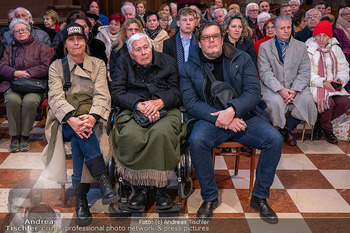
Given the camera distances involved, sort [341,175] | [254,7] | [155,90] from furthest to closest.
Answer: [254,7]
[341,175]
[155,90]

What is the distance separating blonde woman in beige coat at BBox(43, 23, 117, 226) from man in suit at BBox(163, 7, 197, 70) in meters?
0.85

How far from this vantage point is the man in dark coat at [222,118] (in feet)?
8.43

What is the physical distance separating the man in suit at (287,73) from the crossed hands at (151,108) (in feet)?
4.57

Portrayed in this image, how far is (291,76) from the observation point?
3.73 meters

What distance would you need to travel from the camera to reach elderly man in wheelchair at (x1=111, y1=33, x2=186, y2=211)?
2.48m

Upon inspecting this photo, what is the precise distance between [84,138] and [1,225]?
794mm

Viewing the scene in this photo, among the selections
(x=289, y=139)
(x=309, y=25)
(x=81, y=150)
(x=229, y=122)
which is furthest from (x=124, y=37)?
(x=309, y=25)

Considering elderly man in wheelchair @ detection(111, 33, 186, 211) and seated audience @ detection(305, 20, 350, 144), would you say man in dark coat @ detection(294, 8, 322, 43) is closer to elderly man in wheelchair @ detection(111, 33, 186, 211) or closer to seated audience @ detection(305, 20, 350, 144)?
seated audience @ detection(305, 20, 350, 144)

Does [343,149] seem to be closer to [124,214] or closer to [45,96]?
[124,214]

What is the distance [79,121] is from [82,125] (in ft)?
0.13

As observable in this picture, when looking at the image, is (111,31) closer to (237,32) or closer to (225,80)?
(237,32)

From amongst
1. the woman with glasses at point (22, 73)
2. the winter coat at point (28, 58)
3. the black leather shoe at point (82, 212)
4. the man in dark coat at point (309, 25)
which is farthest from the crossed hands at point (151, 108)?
the man in dark coat at point (309, 25)

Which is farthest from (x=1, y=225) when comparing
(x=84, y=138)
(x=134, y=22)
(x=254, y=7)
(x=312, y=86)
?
(x=254, y=7)

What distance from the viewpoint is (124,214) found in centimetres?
263
